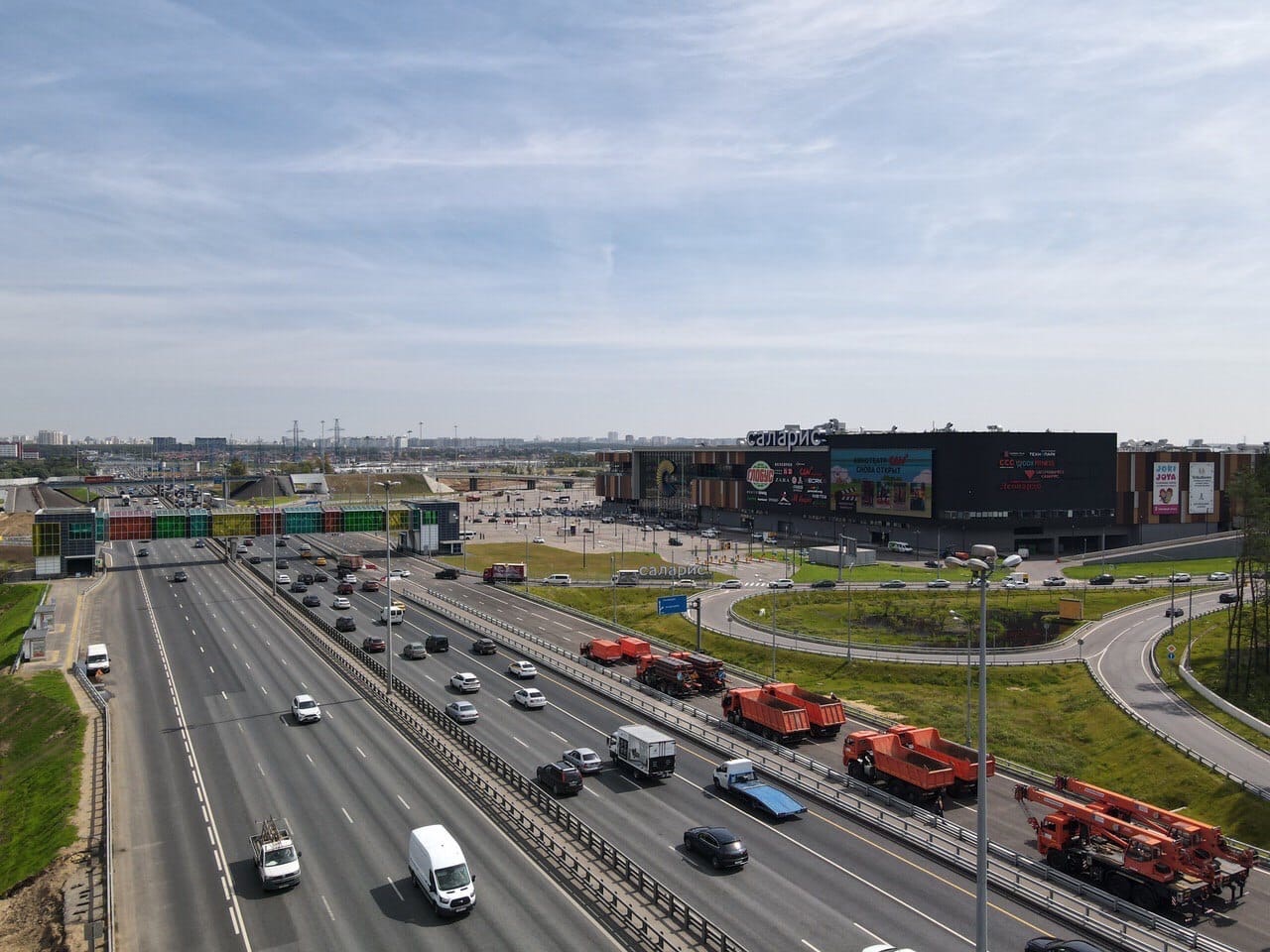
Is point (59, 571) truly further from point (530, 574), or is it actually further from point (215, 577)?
point (530, 574)

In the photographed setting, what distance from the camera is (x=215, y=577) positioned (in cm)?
11356

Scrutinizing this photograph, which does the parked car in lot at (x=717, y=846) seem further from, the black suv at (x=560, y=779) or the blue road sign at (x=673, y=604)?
the blue road sign at (x=673, y=604)

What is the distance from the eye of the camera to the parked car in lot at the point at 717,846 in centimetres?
3247

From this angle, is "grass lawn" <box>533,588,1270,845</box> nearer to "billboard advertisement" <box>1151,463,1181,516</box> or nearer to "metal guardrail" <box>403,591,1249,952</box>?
"metal guardrail" <box>403,591,1249,952</box>

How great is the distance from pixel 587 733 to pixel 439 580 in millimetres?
68402

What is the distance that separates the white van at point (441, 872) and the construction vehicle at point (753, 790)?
1296cm

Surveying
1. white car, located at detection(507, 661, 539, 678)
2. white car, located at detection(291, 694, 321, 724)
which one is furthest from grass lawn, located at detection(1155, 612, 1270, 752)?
white car, located at detection(291, 694, 321, 724)

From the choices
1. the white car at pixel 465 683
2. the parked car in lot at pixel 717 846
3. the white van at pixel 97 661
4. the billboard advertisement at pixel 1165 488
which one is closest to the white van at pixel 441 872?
the parked car in lot at pixel 717 846

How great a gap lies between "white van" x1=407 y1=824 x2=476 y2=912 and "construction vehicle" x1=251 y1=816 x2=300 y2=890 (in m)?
4.24

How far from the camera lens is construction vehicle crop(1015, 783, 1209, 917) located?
1169 inches

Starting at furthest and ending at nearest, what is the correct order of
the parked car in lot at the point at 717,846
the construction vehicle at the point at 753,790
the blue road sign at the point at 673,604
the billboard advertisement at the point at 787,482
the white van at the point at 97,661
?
the billboard advertisement at the point at 787,482 → the blue road sign at the point at 673,604 → the white van at the point at 97,661 → the construction vehicle at the point at 753,790 → the parked car in lot at the point at 717,846

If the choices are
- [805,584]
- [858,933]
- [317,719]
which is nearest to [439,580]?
[805,584]

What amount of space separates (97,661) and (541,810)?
45039 millimetres

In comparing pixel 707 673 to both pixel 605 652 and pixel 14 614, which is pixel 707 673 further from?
pixel 14 614
